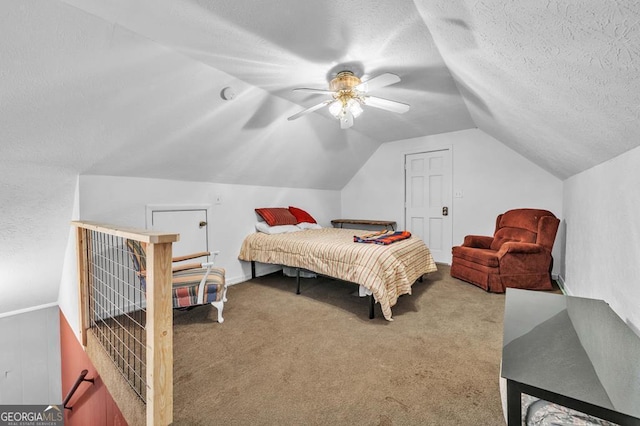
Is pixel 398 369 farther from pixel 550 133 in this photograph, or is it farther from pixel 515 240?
pixel 515 240

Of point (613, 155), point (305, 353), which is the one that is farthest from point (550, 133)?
point (305, 353)

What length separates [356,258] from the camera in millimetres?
2721

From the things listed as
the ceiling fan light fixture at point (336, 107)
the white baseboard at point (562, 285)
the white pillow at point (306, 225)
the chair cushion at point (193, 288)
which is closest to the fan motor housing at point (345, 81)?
the ceiling fan light fixture at point (336, 107)

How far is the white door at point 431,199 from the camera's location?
15.0 feet

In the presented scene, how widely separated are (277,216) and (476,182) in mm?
3180

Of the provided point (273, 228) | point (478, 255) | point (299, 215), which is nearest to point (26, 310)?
point (273, 228)

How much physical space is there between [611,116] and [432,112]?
95.6 inches

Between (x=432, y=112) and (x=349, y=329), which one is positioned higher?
(x=432, y=112)

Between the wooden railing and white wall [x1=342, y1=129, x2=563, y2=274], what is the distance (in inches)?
165

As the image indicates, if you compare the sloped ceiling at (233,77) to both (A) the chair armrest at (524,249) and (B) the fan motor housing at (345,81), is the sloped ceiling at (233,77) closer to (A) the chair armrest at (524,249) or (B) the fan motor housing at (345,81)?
(B) the fan motor housing at (345,81)

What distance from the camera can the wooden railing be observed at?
131 cm

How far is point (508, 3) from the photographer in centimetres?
98

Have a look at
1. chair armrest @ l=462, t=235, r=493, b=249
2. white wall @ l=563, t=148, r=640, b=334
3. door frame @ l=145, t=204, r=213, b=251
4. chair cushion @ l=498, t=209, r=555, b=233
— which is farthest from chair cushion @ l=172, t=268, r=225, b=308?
chair cushion @ l=498, t=209, r=555, b=233

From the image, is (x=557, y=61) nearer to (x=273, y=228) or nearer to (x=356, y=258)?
(x=356, y=258)
